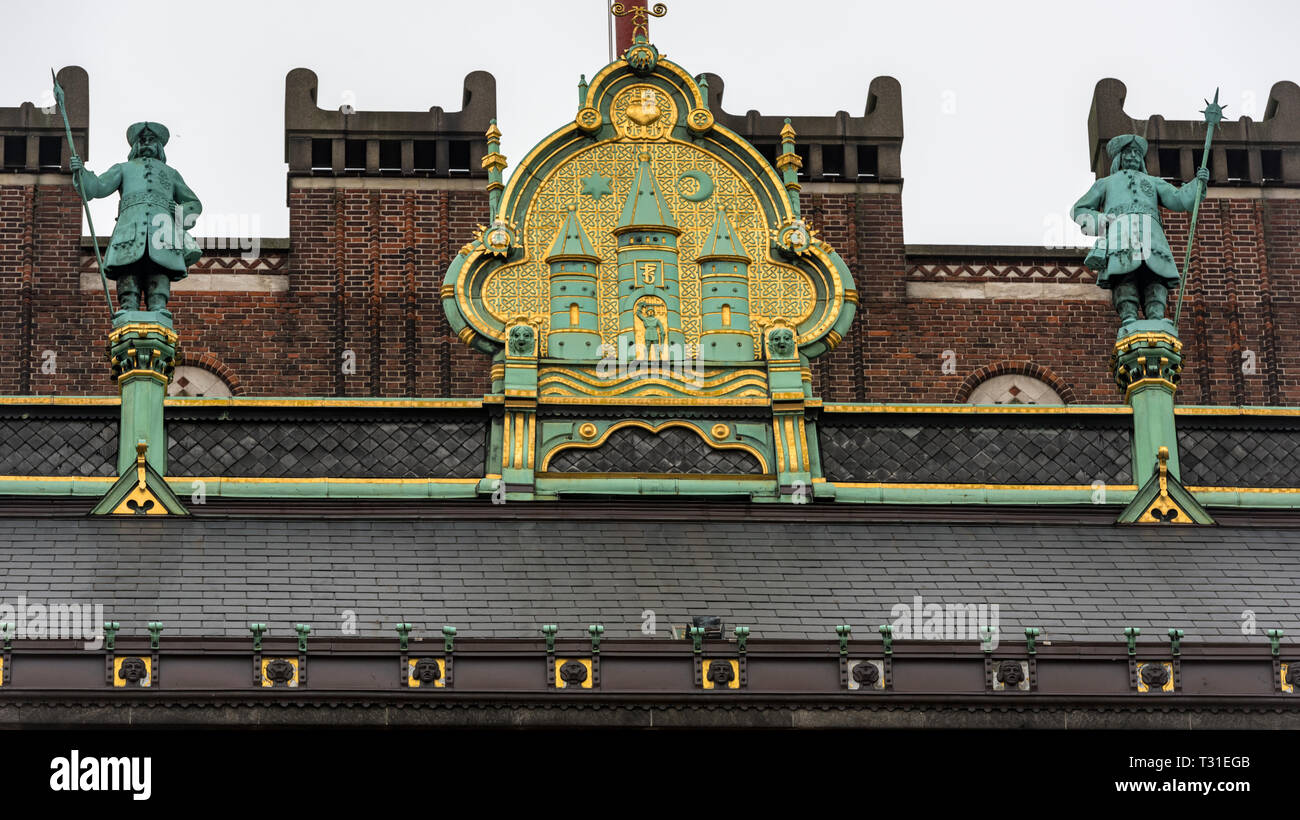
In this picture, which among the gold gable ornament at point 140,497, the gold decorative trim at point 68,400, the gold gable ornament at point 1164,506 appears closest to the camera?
the gold gable ornament at point 140,497

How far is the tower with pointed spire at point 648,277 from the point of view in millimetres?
25953

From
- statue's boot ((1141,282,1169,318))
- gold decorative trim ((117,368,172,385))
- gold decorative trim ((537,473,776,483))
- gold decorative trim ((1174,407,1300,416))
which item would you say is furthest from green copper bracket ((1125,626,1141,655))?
gold decorative trim ((117,368,172,385))

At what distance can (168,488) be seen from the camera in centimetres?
2355

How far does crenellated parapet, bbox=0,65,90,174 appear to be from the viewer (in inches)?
1679

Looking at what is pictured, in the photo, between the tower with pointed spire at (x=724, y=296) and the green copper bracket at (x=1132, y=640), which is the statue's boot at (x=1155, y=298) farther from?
the green copper bracket at (x=1132, y=640)

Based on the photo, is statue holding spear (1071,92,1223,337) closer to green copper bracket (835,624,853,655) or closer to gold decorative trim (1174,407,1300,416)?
gold decorative trim (1174,407,1300,416)

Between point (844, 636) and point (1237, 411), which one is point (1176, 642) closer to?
point (844, 636)

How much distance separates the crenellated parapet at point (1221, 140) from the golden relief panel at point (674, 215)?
1813 cm

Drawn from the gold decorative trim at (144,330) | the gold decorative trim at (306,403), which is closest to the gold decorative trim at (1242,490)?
the gold decorative trim at (306,403)

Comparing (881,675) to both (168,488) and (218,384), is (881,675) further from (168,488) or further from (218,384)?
(218,384)

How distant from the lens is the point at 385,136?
43.6 m

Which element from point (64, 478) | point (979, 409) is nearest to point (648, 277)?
point (979, 409)

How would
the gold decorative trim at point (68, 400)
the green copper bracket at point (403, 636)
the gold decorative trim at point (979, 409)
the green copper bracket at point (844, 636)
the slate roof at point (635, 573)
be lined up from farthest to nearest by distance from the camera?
the gold decorative trim at point (979, 409) → the gold decorative trim at point (68, 400) → the slate roof at point (635, 573) → the green copper bracket at point (844, 636) → the green copper bracket at point (403, 636)
